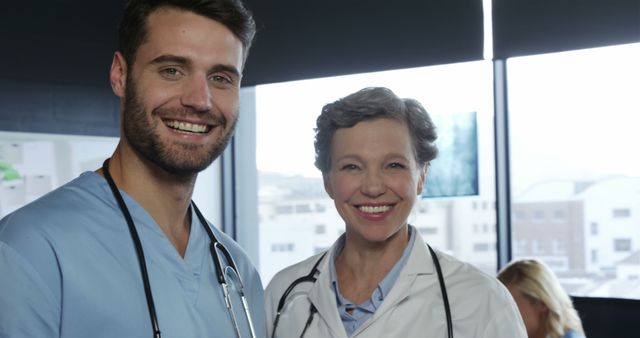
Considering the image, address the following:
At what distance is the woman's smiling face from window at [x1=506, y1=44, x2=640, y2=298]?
1.84 metres

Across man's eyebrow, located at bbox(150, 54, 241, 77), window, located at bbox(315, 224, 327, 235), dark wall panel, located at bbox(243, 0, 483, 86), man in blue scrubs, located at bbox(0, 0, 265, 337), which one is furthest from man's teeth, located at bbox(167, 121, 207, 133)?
window, located at bbox(315, 224, 327, 235)

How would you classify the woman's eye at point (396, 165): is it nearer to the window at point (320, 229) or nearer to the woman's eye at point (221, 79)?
the woman's eye at point (221, 79)

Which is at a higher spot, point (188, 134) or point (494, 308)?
point (188, 134)

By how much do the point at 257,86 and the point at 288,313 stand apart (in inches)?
106

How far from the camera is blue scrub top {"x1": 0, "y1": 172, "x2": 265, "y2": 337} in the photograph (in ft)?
3.67

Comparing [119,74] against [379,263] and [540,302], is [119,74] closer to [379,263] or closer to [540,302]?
[379,263]

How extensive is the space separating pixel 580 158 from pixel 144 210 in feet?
8.41

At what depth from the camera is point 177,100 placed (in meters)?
Result: 1.28

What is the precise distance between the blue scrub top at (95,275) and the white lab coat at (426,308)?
296 mm

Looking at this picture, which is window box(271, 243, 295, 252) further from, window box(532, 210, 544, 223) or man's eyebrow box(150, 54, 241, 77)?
man's eyebrow box(150, 54, 241, 77)

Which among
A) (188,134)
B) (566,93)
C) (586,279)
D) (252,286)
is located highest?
(566,93)

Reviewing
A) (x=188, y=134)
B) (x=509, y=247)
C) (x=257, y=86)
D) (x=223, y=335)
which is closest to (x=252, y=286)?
(x=223, y=335)

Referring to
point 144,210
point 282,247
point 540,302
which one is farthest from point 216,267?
point 282,247

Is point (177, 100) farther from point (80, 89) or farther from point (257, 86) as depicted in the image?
point (257, 86)
